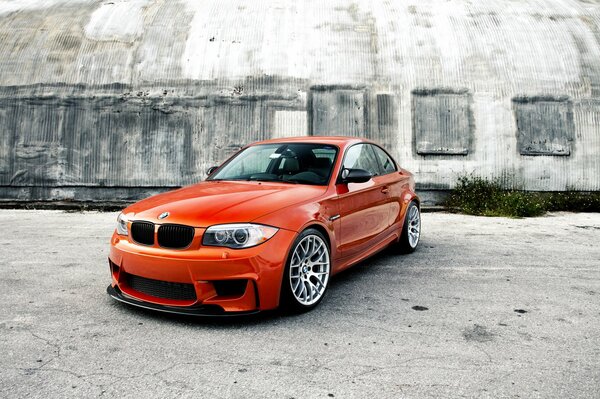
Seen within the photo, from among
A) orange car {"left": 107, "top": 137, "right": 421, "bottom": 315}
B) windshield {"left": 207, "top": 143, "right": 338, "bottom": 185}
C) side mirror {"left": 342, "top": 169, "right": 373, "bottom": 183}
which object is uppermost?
windshield {"left": 207, "top": 143, "right": 338, "bottom": 185}

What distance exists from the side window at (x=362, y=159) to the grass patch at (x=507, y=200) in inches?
224

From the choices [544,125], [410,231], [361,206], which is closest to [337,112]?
[544,125]

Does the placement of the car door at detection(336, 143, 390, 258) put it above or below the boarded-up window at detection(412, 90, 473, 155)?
below

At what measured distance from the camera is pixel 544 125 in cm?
1207

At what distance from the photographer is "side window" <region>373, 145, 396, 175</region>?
6.00 m

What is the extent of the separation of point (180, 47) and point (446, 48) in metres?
6.96

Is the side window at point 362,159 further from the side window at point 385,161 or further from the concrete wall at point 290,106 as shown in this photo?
the concrete wall at point 290,106

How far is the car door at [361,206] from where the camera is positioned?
4.64 m

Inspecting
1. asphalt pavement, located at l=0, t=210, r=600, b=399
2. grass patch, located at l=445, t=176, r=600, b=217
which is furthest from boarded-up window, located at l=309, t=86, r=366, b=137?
asphalt pavement, located at l=0, t=210, r=600, b=399

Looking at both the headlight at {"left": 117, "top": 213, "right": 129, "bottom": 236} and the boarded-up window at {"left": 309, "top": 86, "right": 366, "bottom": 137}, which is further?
the boarded-up window at {"left": 309, "top": 86, "right": 366, "bottom": 137}

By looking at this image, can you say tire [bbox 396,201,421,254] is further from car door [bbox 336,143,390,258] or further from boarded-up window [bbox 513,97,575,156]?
boarded-up window [bbox 513,97,575,156]

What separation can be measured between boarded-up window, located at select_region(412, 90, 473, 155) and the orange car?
7348 millimetres

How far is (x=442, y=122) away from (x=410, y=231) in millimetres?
6400

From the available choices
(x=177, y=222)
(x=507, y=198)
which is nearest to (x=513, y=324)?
(x=177, y=222)
